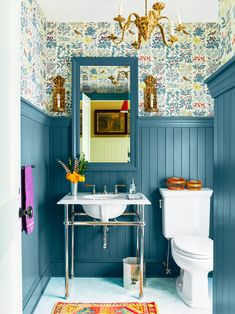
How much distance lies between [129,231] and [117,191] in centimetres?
43

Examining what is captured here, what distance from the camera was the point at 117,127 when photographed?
10.9 feet

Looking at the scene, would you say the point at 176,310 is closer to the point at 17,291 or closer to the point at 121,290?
the point at 121,290

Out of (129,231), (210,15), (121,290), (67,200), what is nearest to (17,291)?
(67,200)

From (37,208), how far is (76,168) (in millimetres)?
541

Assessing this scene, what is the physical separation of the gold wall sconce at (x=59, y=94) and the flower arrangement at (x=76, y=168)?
52 centimetres

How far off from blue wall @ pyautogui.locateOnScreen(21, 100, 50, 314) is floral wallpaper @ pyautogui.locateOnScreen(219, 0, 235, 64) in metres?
1.39

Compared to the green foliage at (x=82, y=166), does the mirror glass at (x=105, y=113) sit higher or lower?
higher

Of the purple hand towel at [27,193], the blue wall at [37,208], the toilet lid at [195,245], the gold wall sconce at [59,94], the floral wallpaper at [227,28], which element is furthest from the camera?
the gold wall sconce at [59,94]

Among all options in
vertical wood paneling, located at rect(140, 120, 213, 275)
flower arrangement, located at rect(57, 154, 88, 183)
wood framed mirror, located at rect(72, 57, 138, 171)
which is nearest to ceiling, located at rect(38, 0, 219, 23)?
wood framed mirror, located at rect(72, 57, 138, 171)

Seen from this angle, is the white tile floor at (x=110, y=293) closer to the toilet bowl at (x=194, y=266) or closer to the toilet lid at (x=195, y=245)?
the toilet bowl at (x=194, y=266)

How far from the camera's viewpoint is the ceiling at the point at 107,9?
2928 millimetres

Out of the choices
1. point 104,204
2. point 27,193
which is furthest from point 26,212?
point 104,204

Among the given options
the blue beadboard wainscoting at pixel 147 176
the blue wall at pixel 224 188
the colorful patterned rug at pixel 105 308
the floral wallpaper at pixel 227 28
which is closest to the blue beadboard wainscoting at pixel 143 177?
the blue beadboard wainscoting at pixel 147 176

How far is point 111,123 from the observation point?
332cm
